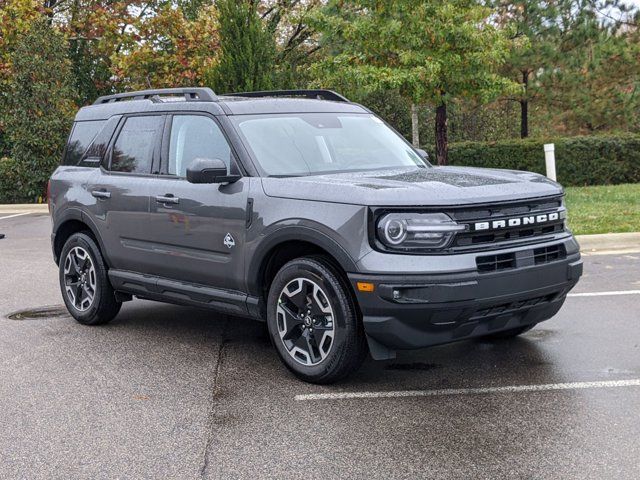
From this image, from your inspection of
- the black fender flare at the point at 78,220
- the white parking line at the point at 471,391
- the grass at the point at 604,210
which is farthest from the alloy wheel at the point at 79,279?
the grass at the point at 604,210

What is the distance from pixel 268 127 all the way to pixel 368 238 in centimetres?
160

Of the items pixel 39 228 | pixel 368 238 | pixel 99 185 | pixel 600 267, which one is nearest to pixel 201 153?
pixel 99 185

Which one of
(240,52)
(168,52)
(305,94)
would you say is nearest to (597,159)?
(240,52)

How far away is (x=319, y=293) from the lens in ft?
18.2

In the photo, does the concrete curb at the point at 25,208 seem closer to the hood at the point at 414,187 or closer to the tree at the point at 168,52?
the tree at the point at 168,52

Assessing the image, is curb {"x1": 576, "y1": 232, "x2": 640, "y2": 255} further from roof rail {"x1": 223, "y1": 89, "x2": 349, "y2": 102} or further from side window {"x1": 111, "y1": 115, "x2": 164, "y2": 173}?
side window {"x1": 111, "y1": 115, "x2": 164, "y2": 173}

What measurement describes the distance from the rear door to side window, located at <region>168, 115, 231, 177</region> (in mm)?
200

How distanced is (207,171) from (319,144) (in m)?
0.95

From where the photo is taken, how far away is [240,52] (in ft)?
64.1

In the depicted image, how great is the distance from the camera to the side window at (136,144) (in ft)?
23.0

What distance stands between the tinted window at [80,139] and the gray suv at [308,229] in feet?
0.21

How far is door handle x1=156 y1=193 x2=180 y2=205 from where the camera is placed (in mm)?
6461

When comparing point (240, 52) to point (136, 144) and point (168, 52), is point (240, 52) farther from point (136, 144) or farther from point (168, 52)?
point (136, 144)

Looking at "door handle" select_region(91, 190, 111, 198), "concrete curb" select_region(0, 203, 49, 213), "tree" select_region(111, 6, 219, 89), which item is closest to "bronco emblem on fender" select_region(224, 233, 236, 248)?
"door handle" select_region(91, 190, 111, 198)
